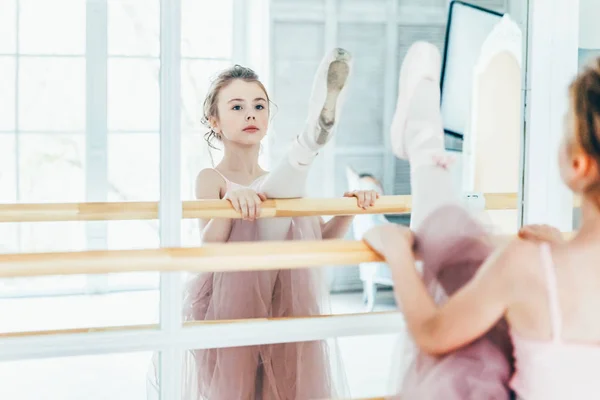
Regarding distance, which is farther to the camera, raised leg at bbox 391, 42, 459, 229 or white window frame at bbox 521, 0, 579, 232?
white window frame at bbox 521, 0, 579, 232

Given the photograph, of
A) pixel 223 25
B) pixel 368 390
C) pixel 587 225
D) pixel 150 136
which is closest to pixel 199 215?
pixel 150 136

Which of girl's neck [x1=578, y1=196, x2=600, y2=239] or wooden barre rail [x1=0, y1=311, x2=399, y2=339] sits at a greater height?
girl's neck [x1=578, y1=196, x2=600, y2=239]

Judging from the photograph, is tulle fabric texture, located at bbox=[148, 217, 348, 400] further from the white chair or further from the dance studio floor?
the white chair

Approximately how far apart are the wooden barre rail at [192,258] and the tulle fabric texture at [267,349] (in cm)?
26

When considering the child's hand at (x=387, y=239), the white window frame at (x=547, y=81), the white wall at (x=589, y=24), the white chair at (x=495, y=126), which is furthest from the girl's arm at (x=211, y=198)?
the white wall at (x=589, y=24)

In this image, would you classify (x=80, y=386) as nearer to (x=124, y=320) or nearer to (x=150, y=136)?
(x=124, y=320)

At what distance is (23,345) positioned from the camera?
105cm

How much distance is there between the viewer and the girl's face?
4.03ft

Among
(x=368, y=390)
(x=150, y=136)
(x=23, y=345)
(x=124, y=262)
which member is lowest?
(x=368, y=390)

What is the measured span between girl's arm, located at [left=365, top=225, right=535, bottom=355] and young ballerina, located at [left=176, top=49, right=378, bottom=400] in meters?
0.34

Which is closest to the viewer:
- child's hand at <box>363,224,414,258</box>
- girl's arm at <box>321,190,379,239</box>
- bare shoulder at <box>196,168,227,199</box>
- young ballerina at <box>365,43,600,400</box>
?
young ballerina at <box>365,43,600,400</box>

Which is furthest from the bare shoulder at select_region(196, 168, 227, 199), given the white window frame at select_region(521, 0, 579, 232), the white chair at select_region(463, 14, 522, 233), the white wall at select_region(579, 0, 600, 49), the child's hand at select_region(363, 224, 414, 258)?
the white wall at select_region(579, 0, 600, 49)

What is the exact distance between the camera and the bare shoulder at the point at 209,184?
1.16 meters

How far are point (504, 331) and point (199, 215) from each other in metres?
0.53
